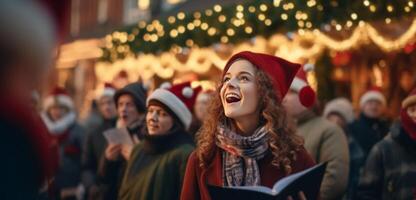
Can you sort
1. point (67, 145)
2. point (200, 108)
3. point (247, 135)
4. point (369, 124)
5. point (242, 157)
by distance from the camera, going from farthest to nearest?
point (67, 145) → point (369, 124) → point (200, 108) → point (247, 135) → point (242, 157)

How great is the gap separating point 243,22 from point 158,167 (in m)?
5.97

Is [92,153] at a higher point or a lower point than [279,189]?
lower

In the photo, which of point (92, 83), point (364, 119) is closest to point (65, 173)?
point (364, 119)

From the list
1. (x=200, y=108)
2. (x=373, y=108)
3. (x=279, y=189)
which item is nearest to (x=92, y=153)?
(x=200, y=108)

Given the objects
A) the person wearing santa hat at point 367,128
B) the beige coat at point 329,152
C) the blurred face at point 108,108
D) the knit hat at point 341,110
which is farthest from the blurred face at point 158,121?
the knit hat at point 341,110

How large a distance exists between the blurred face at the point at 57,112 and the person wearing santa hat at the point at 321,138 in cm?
439

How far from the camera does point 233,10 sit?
37.3 feet

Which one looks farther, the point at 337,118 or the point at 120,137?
the point at 337,118

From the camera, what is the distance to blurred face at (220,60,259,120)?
411 centimetres

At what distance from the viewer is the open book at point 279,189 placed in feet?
11.6

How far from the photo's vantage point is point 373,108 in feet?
30.2

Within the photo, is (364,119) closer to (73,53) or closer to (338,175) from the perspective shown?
(338,175)

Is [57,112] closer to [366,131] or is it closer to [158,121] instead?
[366,131]

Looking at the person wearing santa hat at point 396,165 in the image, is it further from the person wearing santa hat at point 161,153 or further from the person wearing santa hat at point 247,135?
the person wearing santa hat at point 247,135
